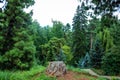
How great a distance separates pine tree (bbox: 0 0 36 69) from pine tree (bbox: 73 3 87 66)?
2102 centimetres

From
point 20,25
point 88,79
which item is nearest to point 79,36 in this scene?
point 20,25

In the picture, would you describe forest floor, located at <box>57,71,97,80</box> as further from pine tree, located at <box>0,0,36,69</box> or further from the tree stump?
pine tree, located at <box>0,0,36,69</box>

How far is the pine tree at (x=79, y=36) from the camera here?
4734 centimetres

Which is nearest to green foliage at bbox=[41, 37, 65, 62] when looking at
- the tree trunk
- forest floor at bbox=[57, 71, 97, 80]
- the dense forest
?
the dense forest

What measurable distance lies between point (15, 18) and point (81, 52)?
23276 millimetres

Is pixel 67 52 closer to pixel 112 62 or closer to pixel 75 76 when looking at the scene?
pixel 112 62

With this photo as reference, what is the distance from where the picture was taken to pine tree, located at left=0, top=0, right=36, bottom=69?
25.4m

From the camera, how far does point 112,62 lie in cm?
3136

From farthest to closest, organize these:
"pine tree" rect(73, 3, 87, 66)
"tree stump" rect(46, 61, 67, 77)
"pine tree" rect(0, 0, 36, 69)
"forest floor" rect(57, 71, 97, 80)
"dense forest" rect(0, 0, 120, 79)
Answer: "pine tree" rect(73, 3, 87, 66)
"pine tree" rect(0, 0, 36, 69)
"tree stump" rect(46, 61, 67, 77)
"forest floor" rect(57, 71, 97, 80)
"dense forest" rect(0, 0, 120, 79)

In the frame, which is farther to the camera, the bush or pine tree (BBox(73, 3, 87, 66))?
pine tree (BBox(73, 3, 87, 66))

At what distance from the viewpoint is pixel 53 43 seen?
170 feet

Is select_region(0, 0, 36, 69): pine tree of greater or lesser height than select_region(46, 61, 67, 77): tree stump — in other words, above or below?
above

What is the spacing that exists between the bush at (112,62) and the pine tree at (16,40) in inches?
359

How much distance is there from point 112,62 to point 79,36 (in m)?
17.1
